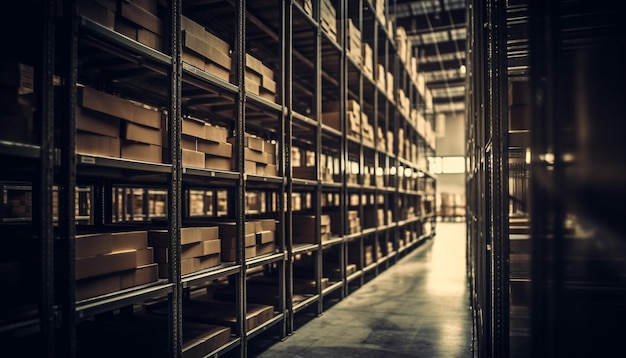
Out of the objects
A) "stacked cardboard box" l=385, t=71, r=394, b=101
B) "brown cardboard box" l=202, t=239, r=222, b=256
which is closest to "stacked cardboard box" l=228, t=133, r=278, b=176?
"brown cardboard box" l=202, t=239, r=222, b=256

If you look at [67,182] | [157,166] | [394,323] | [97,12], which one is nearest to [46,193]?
[67,182]

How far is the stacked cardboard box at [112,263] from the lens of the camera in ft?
8.28

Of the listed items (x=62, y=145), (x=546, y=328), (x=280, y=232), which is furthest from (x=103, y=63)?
(x=546, y=328)

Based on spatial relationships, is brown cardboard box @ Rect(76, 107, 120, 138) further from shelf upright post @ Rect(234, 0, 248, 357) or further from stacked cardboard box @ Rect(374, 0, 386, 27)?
stacked cardboard box @ Rect(374, 0, 386, 27)

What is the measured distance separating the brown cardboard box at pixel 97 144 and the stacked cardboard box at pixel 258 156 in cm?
132

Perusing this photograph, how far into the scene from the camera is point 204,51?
359 centimetres

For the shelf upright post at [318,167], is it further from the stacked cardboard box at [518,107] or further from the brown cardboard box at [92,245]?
the brown cardboard box at [92,245]

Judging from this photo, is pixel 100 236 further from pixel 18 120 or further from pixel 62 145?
pixel 18 120

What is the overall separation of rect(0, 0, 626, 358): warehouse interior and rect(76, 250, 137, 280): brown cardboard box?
1 centimetres

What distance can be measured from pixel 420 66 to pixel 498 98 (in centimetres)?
1818

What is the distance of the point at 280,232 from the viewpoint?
4.71 meters

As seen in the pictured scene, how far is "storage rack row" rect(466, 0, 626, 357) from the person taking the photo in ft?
5.82

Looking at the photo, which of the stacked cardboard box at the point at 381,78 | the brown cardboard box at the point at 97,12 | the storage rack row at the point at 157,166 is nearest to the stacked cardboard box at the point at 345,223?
the storage rack row at the point at 157,166

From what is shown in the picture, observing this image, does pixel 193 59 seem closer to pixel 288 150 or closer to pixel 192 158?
pixel 192 158
